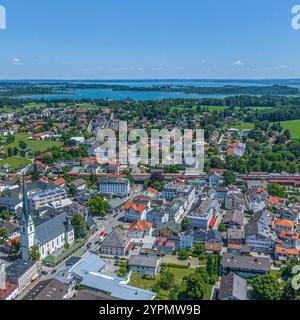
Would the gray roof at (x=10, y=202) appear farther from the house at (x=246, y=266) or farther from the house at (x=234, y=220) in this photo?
the house at (x=246, y=266)

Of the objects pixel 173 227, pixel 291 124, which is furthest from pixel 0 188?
pixel 291 124

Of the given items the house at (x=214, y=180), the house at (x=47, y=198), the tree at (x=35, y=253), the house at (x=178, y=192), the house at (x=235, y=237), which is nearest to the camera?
the tree at (x=35, y=253)

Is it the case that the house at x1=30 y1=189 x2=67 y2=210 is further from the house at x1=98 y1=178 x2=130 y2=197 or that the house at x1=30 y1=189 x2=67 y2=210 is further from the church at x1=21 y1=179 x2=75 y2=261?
the church at x1=21 y1=179 x2=75 y2=261

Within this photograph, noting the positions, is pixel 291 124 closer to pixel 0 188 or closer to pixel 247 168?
pixel 247 168

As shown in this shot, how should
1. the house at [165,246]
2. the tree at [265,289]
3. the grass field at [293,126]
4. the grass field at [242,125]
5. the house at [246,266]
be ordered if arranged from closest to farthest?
the tree at [265,289] < the house at [246,266] < the house at [165,246] < the grass field at [293,126] < the grass field at [242,125]

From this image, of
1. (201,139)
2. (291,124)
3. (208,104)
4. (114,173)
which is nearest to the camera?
(114,173)

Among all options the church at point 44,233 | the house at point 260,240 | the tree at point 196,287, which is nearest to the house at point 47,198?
the church at point 44,233
